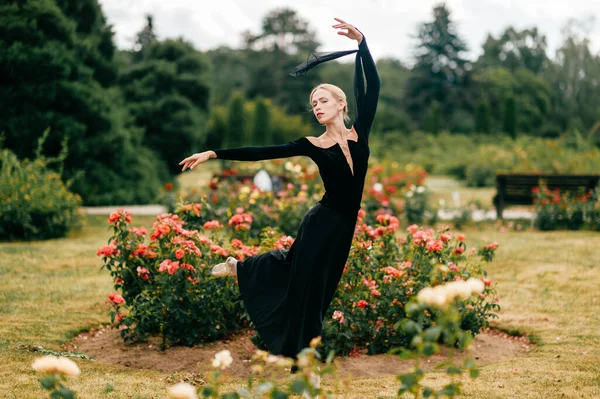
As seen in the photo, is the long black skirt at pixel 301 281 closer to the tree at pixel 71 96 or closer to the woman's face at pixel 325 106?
the woman's face at pixel 325 106

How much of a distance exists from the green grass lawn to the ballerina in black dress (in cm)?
58

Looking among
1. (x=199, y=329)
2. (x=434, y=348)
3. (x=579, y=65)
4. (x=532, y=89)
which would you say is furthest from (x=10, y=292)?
(x=579, y=65)

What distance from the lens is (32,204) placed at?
33.8ft

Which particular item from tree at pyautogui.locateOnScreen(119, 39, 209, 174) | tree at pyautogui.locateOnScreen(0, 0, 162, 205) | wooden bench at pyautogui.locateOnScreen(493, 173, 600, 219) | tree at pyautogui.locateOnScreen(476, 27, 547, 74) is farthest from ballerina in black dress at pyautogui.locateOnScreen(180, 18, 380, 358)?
tree at pyautogui.locateOnScreen(476, 27, 547, 74)

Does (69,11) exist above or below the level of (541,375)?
above

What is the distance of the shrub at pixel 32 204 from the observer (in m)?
10.2

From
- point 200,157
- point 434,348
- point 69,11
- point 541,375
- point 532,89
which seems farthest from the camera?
point 532,89

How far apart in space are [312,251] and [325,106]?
809mm

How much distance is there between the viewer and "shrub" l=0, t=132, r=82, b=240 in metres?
10.2

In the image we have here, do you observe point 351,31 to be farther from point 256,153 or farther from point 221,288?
point 221,288

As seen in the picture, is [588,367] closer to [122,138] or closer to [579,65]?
[122,138]

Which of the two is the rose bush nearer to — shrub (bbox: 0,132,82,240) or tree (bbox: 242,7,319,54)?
shrub (bbox: 0,132,82,240)

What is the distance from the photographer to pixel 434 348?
91.4 inches

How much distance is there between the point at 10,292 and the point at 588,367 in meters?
5.23
